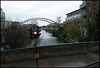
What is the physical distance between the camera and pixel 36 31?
6473mm

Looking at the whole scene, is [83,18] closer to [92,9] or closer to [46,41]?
[92,9]

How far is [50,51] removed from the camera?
7941 millimetres

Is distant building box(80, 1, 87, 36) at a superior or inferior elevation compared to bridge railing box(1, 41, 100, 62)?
superior

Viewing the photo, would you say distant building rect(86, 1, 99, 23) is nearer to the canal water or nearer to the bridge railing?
the canal water

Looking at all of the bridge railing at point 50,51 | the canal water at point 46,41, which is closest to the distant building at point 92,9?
the canal water at point 46,41

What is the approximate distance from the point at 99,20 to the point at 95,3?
11427 millimetres

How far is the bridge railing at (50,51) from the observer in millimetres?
7086

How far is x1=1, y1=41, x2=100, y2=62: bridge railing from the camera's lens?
7.09m

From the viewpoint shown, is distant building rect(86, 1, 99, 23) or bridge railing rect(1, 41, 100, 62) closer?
bridge railing rect(1, 41, 100, 62)

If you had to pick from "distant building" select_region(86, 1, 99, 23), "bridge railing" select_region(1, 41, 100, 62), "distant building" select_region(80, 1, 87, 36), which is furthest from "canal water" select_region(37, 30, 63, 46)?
"distant building" select_region(86, 1, 99, 23)

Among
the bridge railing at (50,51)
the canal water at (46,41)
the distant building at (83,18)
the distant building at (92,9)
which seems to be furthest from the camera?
the distant building at (83,18)

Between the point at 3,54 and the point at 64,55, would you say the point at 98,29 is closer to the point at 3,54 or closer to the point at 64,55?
the point at 64,55

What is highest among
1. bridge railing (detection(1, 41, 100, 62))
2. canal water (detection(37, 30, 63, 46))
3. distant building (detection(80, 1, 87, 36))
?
distant building (detection(80, 1, 87, 36))

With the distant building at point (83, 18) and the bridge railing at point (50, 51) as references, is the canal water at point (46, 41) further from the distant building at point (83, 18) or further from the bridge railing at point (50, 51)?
the bridge railing at point (50, 51)
